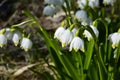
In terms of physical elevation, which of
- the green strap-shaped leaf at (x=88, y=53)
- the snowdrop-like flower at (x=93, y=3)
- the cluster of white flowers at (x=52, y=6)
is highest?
the cluster of white flowers at (x=52, y=6)

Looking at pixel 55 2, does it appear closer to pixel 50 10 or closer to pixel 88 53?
pixel 50 10

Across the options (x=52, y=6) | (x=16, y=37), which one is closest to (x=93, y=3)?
(x=52, y=6)

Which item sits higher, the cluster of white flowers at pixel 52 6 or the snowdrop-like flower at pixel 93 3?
the cluster of white flowers at pixel 52 6

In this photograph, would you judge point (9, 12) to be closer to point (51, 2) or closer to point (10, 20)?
point (10, 20)

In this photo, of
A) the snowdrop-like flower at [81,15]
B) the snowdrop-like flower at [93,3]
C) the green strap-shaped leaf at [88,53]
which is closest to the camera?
the green strap-shaped leaf at [88,53]

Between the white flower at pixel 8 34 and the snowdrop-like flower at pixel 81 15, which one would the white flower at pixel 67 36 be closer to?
the white flower at pixel 8 34

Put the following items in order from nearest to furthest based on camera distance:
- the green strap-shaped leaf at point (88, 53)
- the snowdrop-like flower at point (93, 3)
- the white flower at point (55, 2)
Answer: the green strap-shaped leaf at point (88, 53) → the white flower at point (55, 2) → the snowdrop-like flower at point (93, 3)

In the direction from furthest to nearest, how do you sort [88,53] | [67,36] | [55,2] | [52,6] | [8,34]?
[52,6] → [55,2] → [88,53] → [8,34] → [67,36]

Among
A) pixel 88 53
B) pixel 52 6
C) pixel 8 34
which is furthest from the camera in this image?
pixel 52 6

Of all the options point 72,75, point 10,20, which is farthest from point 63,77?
point 10,20

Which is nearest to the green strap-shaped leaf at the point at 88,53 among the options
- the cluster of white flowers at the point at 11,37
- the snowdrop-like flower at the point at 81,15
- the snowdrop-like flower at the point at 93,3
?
the snowdrop-like flower at the point at 81,15

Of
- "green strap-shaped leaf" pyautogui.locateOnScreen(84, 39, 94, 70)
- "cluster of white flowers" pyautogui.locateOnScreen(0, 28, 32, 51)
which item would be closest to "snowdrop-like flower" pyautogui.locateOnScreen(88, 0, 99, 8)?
"green strap-shaped leaf" pyautogui.locateOnScreen(84, 39, 94, 70)
